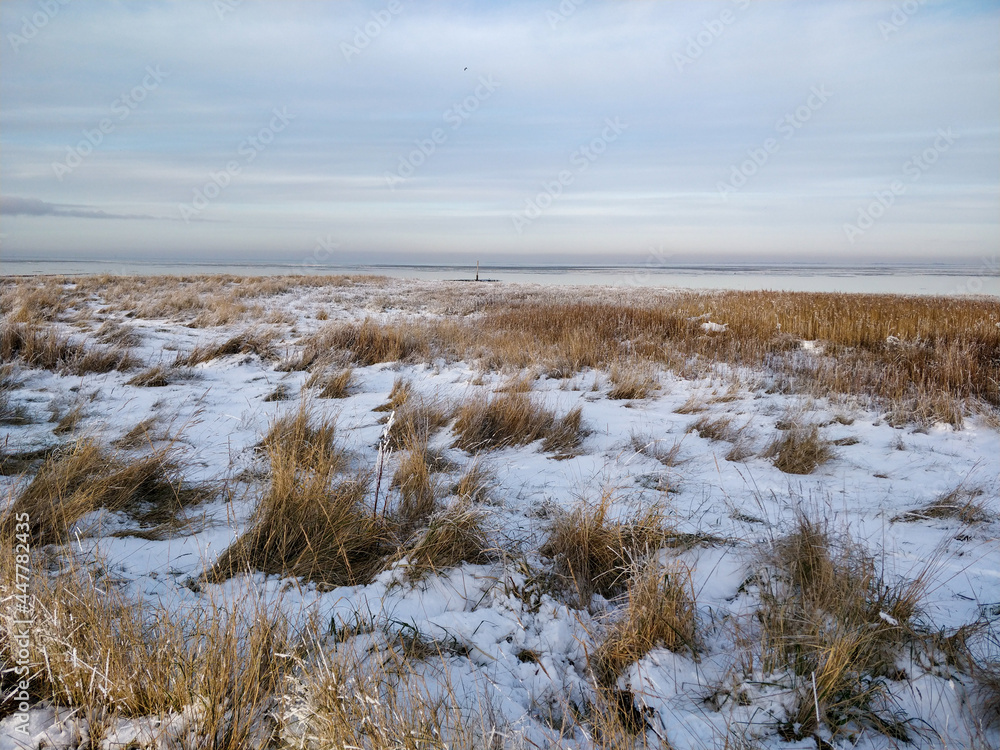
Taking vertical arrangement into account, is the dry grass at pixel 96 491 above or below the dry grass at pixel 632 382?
below

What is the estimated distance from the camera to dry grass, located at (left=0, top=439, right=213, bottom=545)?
2.40 meters

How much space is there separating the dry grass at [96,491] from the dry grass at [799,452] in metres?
3.54

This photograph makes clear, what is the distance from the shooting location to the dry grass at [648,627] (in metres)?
1.80

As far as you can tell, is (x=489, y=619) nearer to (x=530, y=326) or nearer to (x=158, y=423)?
(x=158, y=423)

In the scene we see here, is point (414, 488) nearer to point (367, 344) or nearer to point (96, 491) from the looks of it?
point (96, 491)

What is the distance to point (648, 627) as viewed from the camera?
1855 millimetres

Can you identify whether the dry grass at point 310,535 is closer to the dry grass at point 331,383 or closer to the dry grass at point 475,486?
the dry grass at point 475,486

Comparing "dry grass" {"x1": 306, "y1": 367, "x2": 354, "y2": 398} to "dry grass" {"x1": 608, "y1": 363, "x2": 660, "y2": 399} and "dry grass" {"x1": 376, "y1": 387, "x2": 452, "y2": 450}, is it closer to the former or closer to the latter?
"dry grass" {"x1": 376, "y1": 387, "x2": 452, "y2": 450}

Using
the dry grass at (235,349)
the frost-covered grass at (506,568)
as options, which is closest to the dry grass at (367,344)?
the dry grass at (235,349)

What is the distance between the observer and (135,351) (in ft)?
22.1

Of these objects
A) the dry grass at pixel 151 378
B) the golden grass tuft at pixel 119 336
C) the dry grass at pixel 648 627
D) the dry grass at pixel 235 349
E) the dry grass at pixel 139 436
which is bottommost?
the dry grass at pixel 648 627

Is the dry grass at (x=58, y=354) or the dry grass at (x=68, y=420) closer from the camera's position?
the dry grass at (x=68, y=420)

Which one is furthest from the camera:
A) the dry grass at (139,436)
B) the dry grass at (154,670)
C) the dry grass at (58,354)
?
the dry grass at (58,354)

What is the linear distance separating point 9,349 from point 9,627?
6298 mm
